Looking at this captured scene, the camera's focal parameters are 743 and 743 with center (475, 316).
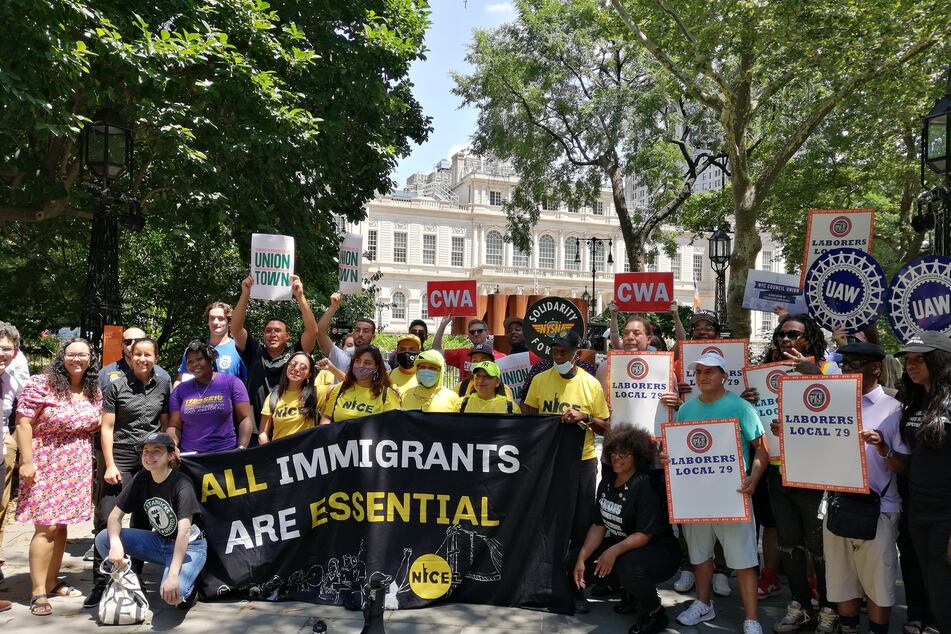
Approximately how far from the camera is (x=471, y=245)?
7331 cm

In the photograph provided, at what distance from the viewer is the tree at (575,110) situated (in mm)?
22078

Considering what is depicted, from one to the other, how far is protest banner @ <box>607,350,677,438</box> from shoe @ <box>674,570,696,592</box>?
3.72 feet

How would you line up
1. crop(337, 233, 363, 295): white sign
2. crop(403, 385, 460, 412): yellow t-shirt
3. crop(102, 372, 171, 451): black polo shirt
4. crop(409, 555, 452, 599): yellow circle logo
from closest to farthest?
crop(409, 555, 452, 599): yellow circle logo
crop(102, 372, 171, 451): black polo shirt
crop(403, 385, 460, 412): yellow t-shirt
crop(337, 233, 363, 295): white sign

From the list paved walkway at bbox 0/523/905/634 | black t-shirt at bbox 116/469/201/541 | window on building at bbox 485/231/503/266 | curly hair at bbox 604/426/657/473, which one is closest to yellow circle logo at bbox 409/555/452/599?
paved walkway at bbox 0/523/905/634

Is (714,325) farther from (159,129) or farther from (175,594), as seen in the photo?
(159,129)

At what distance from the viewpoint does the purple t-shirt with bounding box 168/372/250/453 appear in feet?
19.0

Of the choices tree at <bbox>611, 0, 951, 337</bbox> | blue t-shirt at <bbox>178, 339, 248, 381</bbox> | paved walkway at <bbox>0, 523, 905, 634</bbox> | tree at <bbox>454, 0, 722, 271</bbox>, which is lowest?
paved walkway at <bbox>0, 523, 905, 634</bbox>

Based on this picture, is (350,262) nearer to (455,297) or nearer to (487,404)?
(455,297)

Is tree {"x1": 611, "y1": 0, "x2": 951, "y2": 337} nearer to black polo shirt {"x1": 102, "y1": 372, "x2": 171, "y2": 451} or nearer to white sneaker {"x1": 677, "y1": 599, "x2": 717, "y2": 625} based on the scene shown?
white sneaker {"x1": 677, "y1": 599, "x2": 717, "y2": 625}

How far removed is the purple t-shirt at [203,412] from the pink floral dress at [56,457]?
0.62 meters

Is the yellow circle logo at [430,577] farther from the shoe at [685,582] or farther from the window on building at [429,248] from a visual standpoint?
the window on building at [429,248]

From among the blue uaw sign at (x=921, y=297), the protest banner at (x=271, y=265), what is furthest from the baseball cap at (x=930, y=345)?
the protest banner at (x=271, y=265)

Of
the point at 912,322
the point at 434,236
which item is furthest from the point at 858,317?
the point at 434,236

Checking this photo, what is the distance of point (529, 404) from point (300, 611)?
2280 mm
